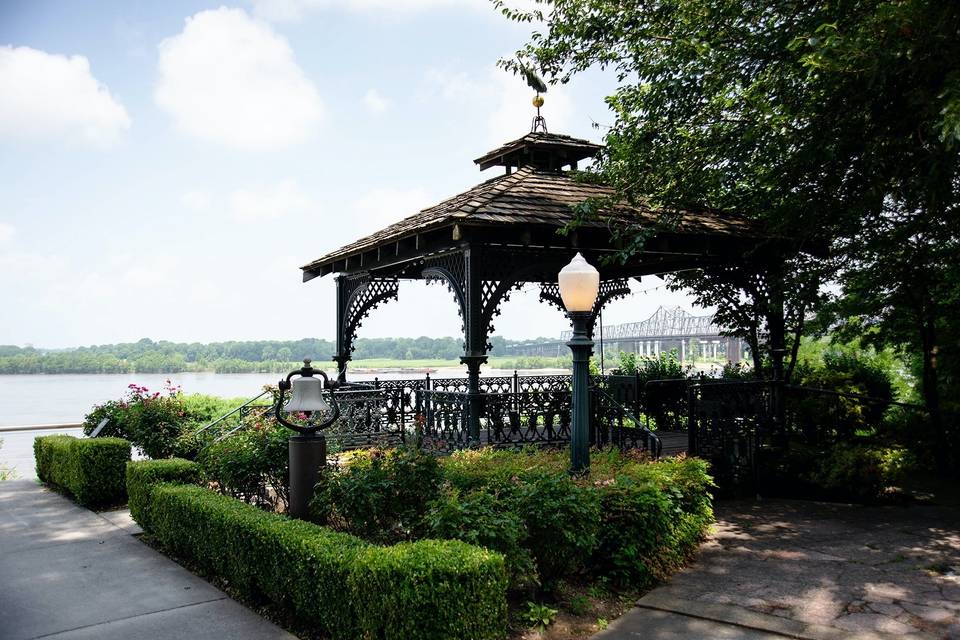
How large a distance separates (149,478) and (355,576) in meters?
4.35

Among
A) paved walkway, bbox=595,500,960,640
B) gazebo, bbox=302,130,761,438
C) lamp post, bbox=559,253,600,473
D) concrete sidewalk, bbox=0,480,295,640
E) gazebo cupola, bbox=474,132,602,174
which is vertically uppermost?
gazebo cupola, bbox=474,132,602,174

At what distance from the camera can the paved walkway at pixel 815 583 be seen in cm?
477

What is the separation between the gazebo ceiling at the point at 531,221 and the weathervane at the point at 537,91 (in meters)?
0.58

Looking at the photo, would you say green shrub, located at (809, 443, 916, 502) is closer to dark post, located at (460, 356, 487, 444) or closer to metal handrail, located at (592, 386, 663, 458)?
metal handrail, located at (592, 386, 663, 458)

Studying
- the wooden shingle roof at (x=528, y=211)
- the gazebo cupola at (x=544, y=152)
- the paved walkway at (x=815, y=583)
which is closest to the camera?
the paved walkway at (x=815, y=583)

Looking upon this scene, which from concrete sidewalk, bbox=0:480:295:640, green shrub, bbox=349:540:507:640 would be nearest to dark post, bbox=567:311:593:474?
green shrub, bbox=349:540:507:640

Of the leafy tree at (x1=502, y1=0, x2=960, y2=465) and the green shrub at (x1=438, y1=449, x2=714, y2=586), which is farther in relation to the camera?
the leafy tree at (x1=502, y1=0, x2=960, y2=465)

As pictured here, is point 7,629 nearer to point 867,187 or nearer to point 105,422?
point 105,422

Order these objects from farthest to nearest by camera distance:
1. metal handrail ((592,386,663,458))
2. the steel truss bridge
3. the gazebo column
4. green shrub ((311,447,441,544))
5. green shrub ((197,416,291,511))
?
the steel truss bridge → the gazebo column → metal handrail ((592,386,663,458)) → green shrub ((197,416,291,511)) → green shrub ((311,447,441,544))

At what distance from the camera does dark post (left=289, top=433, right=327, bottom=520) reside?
20.7 feet

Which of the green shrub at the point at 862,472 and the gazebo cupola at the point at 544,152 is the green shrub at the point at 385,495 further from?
the gazebo cupola at the point at 544,152

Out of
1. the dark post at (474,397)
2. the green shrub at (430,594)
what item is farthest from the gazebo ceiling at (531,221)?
the green shrub at (430,594)

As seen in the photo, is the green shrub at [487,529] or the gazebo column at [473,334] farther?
the gazebo column at [473,334]

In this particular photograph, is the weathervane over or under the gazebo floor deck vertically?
over
